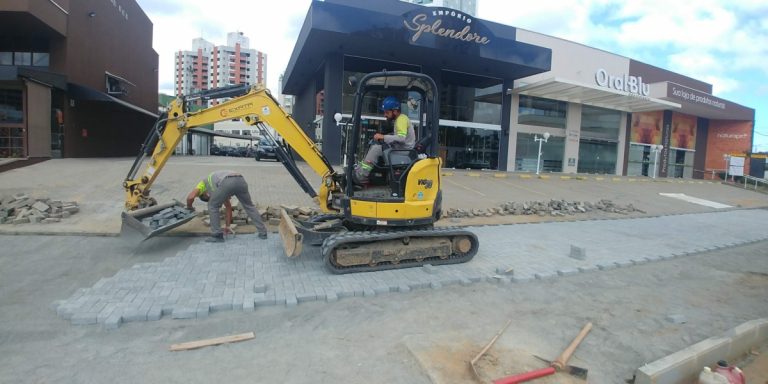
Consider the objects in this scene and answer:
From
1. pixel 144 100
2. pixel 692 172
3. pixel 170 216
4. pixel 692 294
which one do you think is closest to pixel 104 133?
pixel 144 100

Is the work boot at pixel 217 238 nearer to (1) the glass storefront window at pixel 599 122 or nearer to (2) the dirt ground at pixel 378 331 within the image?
(2) the dirt ground at pixel 378 331

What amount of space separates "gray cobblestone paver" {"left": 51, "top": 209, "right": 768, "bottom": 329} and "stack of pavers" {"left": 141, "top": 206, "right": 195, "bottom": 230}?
0.53 m

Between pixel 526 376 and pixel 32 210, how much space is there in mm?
9161

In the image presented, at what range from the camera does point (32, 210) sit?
8039 millimetres

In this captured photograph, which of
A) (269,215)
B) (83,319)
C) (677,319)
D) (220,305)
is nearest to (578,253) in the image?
(677,319)

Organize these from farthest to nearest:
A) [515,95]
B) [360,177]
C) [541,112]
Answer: [541,112]
[515,95]
[360,177]

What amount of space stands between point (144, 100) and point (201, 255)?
30.5m

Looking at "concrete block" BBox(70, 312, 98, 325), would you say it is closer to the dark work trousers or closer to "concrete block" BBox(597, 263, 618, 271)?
the dark work trousers

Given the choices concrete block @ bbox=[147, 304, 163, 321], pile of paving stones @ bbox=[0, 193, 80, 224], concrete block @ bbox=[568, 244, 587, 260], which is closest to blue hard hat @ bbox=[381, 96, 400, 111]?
concrete block @ bbox=[147, 304, 163, 321]

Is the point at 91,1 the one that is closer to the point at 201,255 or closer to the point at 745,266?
the point at 201,255

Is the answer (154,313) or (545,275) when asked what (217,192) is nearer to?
(154,313)

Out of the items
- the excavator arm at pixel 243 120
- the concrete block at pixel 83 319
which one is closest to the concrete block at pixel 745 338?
the excavator arm at pixel 243 120

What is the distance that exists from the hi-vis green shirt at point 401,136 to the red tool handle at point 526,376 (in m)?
3.63

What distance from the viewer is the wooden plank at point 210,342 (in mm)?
3621
